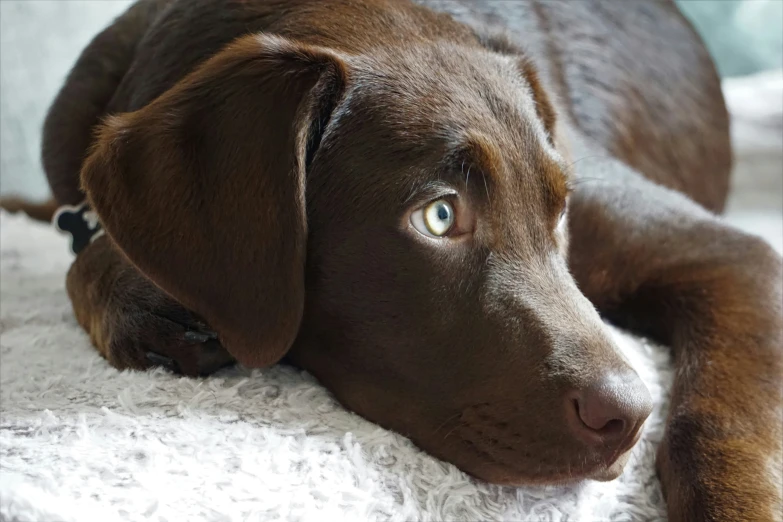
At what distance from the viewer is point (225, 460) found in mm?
1207

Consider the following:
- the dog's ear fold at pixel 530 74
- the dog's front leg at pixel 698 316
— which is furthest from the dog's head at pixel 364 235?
the dog's ear fold at pixel 530 74

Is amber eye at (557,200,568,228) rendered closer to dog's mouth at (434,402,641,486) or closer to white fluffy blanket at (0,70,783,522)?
white fluffy blanket at (0,70,783,522)

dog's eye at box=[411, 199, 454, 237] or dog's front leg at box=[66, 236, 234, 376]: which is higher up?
dog's eye at box=[411, 199, 454, 237]

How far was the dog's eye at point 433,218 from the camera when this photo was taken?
139 centimetres

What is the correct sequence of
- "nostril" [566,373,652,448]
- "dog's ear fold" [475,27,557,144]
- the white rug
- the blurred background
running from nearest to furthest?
the white rug
"nostril" [566,373,652,448]
"dog's ear fold" [475,27,557,144]
the blurred background

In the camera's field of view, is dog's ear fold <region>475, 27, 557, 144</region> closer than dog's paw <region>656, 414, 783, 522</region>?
No

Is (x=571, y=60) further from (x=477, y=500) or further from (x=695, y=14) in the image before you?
(x=477, y=500)

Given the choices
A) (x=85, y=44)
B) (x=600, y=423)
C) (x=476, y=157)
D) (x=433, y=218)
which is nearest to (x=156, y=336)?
(x=433, y=218)

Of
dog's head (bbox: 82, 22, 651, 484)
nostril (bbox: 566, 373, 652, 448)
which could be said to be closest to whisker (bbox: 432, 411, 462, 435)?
dog's head (bbox: 82, 22, 651, 484)

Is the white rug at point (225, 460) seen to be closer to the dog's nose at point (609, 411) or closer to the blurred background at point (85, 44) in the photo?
the dog's nose at point (609, 411)

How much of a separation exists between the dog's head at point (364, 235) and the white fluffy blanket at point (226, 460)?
2.6 inches

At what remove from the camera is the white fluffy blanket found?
1104mm

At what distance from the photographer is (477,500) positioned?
4.25ft

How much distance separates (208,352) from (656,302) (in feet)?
3.18
